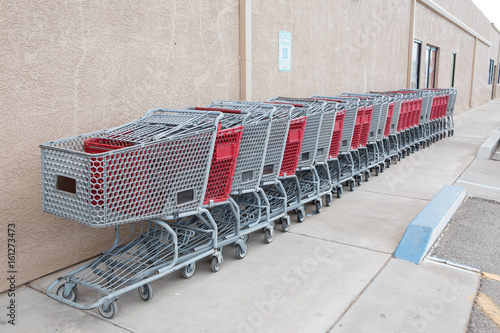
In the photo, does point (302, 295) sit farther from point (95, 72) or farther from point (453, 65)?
point (453, 65)

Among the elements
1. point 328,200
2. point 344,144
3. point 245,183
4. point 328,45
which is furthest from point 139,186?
point 328,45

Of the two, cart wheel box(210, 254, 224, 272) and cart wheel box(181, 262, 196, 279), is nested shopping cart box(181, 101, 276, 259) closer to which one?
cart wheel box(210, 254, 224, 272)

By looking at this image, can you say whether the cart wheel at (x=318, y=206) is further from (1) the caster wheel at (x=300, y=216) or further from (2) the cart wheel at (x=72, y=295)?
(2) the cart wheel at (x=72, y=295)

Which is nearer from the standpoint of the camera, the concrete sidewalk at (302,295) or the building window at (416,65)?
the concrete sidewalk at (302,295)

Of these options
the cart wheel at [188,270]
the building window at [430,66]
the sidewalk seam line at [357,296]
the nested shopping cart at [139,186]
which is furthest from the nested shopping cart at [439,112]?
the cart wheel at [188,270]

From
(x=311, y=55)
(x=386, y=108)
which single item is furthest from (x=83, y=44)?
(x=386, y=108)

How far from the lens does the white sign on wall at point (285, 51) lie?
21.2ft

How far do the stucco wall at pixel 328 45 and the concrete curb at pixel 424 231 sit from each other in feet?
8.60

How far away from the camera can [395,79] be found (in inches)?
463

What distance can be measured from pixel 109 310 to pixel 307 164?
109 inches

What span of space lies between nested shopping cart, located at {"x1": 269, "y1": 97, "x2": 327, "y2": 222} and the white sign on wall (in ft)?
4.50

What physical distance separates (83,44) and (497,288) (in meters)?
3.74

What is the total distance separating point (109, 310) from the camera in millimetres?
3029

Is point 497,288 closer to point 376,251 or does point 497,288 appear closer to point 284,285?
point 376,251
